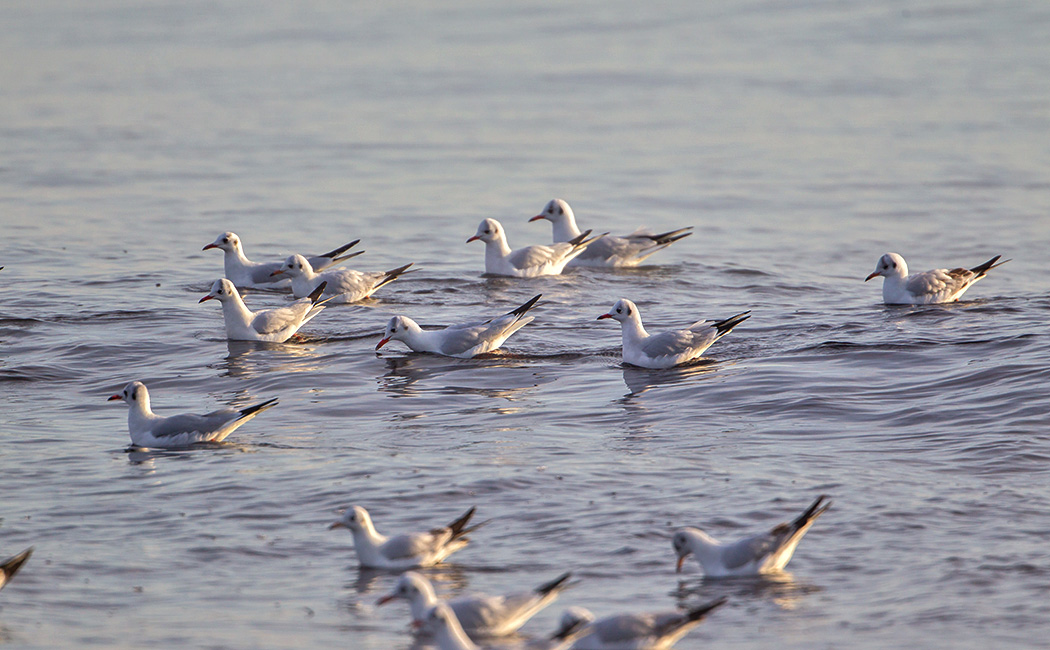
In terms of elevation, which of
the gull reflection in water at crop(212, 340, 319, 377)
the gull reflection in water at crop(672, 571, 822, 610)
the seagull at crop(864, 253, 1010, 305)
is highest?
the seagull at crop(864, 253, 1010, 305)

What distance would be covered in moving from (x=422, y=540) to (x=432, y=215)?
48.4 ft

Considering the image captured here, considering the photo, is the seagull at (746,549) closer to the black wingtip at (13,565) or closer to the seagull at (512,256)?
the black wingtip at (13,565)

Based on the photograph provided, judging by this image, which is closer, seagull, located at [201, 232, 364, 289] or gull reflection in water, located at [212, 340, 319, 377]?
gull reflection in water, located at [212, 340, 319, 377]

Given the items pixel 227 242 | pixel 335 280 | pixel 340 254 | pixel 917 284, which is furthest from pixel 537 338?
pixel 227 242

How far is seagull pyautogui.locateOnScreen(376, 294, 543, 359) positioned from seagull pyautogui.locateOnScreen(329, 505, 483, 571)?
6.12m

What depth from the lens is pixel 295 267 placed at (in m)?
18.5

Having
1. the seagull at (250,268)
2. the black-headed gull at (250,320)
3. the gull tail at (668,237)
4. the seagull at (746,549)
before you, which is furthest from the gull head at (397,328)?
the seagull at (746,549)

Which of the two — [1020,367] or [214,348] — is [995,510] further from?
[214,348]

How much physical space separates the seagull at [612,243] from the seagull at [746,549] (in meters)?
12.0

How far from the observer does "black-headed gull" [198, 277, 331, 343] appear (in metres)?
16.3

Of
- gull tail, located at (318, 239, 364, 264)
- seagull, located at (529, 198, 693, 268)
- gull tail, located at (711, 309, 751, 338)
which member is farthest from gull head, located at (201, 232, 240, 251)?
gull tail, located at (711, 309, 751, 338)

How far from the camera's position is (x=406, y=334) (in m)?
15.5

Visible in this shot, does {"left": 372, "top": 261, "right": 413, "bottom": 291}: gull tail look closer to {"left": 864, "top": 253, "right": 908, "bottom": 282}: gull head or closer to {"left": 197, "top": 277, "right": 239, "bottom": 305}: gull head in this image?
{"left": 197, "top": 277, "right": 239, "bottom": 305}: gull head

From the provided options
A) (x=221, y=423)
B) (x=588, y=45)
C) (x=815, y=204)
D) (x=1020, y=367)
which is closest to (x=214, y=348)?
(x=221, y=423)
